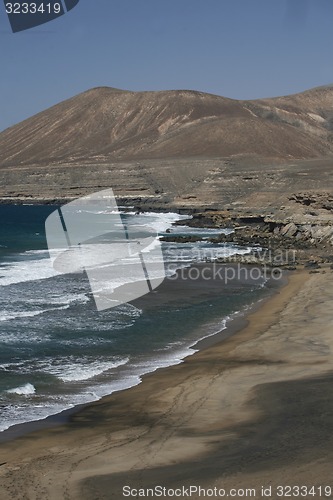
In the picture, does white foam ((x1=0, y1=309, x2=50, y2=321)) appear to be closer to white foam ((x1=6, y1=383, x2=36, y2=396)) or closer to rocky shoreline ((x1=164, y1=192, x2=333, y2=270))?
white foam ((x1=6, y1=383, x2=36, y2=396))

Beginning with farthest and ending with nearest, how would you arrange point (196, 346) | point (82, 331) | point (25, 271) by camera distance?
point (25, 271) < point (82, 331) < point (196, 346)

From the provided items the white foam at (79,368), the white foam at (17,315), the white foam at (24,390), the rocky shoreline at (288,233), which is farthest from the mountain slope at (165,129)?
the white foam at (24,390)

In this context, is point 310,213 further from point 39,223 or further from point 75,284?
point 39,223

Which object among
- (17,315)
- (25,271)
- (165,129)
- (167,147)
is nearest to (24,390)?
(17,315)

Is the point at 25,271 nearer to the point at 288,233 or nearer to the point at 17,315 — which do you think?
the point at 17,315

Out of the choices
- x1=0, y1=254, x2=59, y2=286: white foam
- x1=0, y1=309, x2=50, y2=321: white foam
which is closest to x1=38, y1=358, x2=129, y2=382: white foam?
x1=0, y1=309, x2=50, y2=321: white foam

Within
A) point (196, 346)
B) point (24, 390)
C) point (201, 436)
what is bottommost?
point (196, 346)

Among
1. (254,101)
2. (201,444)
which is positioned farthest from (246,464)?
(254,101)
